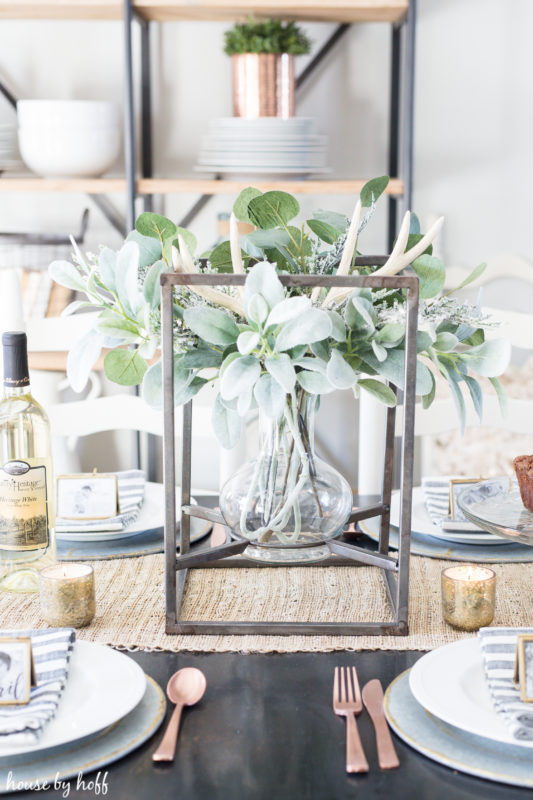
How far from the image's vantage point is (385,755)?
0.66 metres

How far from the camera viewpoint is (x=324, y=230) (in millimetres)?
929

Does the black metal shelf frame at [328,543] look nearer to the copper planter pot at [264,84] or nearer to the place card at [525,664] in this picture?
the place card at [525,664]

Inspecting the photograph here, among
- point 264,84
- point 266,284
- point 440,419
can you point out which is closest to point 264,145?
point 264,84

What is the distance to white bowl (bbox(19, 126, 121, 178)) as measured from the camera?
6.86ft

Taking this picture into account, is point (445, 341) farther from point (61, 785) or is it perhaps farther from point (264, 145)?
point (264, 145)

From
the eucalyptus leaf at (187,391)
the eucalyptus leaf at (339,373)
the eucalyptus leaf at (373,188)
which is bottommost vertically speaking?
the eucalyptus leaf at (187,391)

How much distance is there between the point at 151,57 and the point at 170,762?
6.94 ft

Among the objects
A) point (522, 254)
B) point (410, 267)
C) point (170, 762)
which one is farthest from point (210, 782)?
point (522, 254)

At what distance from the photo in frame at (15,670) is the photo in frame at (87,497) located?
0.45m

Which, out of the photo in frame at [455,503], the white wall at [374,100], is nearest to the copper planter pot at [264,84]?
the white wall at [374,100]

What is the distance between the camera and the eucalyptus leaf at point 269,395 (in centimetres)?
76

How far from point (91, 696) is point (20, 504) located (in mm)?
295

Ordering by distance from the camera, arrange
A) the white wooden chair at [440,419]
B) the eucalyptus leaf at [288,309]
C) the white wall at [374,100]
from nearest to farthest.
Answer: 1. the eucalyptus leaf at [288,309]
2. the white wooden chair at [440,419]
3. the white wall at [374,100]

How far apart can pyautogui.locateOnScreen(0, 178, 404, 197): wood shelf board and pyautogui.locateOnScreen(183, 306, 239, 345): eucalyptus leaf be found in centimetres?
133
